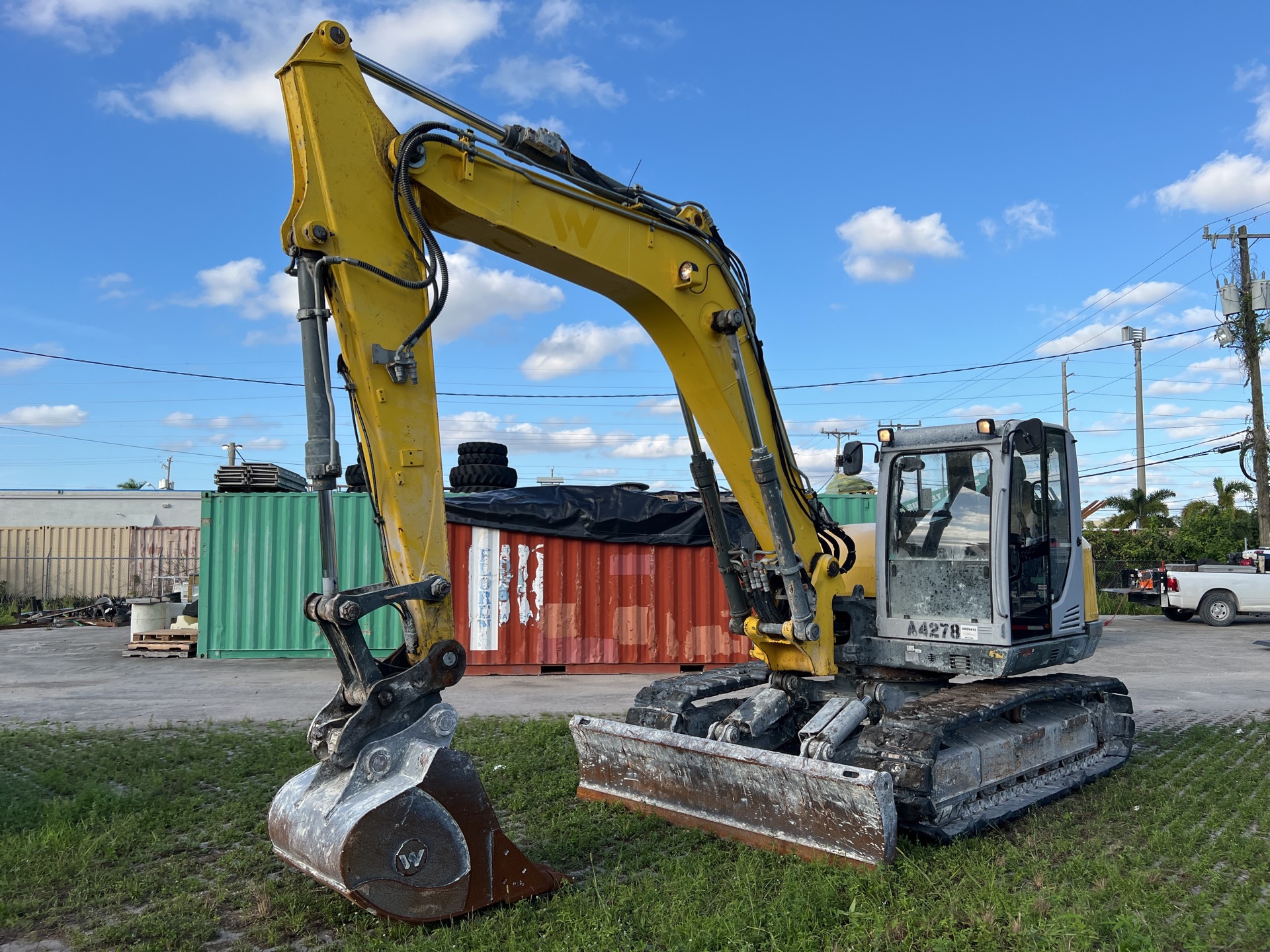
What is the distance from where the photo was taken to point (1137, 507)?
1302 inches

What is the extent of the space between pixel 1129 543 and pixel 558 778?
24.0 metres

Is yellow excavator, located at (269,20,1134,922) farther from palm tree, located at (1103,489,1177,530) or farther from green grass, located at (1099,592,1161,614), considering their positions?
palm tree, located at (1103,489,1177,530)

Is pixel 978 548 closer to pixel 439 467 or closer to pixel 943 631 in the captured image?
pixel 943 631

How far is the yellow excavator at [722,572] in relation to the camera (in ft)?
14.6

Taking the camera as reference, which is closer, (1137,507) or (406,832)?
A: (406,832)

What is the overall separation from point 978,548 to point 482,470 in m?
10.9

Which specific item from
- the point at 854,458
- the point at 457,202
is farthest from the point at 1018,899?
the point at 457,202

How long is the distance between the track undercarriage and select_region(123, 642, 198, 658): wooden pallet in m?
11.7

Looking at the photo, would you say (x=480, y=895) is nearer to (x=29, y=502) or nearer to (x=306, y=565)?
(x=306, y=565)

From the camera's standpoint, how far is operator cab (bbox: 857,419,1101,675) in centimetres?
640

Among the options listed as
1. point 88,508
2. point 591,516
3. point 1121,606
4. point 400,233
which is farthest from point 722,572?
point 88,508

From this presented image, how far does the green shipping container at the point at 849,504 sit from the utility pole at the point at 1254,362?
16033mm

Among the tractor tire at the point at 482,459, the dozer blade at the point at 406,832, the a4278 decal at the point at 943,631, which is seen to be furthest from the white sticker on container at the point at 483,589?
the dozer blade at the point at 406,832

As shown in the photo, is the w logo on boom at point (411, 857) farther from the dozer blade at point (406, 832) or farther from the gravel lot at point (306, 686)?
the gravel lot at point (306, 686)
